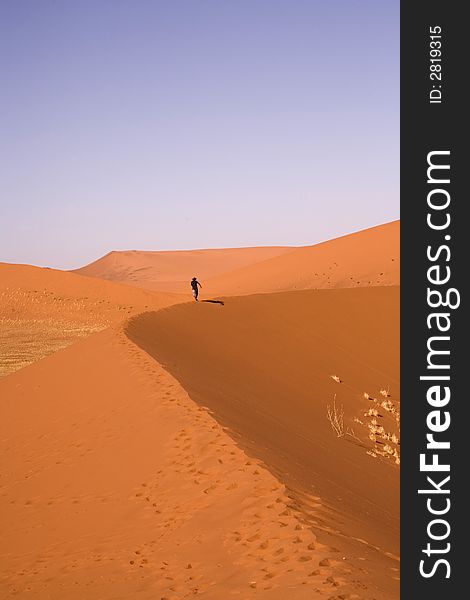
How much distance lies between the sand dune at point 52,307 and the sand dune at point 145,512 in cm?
1241

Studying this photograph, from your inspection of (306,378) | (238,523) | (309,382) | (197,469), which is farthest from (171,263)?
(238,523)

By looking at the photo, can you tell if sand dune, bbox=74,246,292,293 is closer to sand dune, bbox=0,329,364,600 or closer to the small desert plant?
the small desert plant

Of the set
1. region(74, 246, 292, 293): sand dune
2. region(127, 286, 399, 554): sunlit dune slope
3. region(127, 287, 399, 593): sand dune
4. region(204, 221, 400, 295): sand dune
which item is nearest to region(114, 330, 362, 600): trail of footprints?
region(127, 287, 399, 593): sand dune

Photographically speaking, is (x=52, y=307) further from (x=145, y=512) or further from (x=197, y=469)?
(x=145, y=512)

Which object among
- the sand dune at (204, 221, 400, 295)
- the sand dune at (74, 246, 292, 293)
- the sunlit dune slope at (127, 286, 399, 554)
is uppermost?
the sand dune at (74, 246, 292, 293)

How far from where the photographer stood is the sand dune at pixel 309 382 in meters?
7.41

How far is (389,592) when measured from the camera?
464 cm

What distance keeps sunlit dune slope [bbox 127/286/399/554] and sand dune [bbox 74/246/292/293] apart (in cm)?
10374

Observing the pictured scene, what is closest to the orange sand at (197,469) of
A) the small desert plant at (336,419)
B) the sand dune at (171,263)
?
the small desert plant at (336,419)

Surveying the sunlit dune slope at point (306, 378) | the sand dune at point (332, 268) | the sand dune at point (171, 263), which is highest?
the sand dune at point (171, 263)

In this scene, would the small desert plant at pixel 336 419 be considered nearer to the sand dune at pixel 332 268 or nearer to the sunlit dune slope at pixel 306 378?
the sunlit dune slope at pixel 306 378

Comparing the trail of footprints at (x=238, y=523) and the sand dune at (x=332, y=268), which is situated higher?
the sand dune at (x=332, y=268)

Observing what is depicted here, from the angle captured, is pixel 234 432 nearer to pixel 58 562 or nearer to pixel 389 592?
pixel 58 562

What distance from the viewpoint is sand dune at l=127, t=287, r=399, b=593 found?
741 cm
